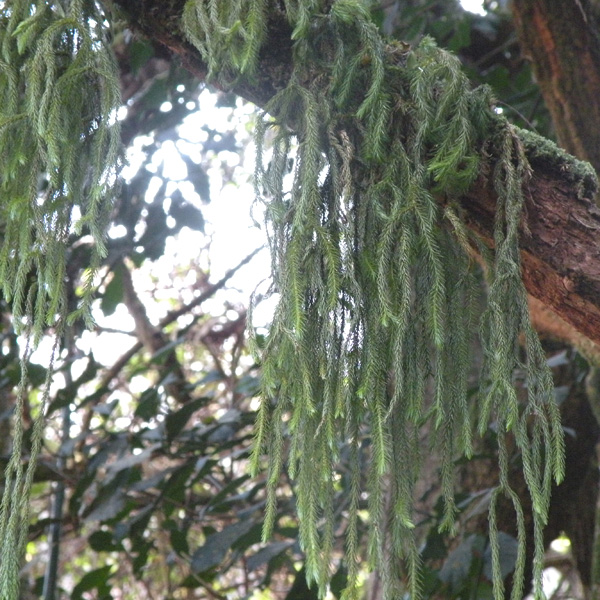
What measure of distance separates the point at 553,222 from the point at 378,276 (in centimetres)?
29

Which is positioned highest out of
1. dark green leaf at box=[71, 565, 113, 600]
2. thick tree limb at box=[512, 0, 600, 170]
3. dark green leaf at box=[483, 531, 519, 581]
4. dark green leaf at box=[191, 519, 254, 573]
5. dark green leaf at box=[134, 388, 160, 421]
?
thick tree limb at box=[512, 0, 600, 170]

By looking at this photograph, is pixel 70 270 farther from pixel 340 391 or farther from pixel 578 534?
pixel 578 534

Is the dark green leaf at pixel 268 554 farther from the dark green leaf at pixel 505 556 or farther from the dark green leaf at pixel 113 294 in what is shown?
the dark green leaf at pixel 113 294

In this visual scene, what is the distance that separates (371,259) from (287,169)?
0.27 m

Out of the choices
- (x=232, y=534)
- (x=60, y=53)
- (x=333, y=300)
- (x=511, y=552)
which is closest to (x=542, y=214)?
(x=333, y=300)

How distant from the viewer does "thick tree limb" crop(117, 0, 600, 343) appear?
1014mm

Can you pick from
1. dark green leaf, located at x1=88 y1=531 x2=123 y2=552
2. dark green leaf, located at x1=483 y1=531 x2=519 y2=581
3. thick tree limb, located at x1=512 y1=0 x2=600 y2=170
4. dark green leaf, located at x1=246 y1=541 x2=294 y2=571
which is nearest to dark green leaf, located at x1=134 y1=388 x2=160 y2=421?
dark green leaf, located at x1=88 y1=531 x2=123 y2=552

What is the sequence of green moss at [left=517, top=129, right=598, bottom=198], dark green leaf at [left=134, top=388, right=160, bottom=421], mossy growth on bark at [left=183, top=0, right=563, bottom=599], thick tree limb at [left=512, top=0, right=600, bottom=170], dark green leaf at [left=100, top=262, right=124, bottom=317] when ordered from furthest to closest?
dark green leaf at [left=100, top=262, right=124, bottom=317] → dark green leaf at [left=134, top=388, right=160, bottom=421] → thick tree limb at [left=512, top=0, right=600, bottom=170] → green moss at [left=517, top=129, right=598, bottom=198] → mossy growth on bark at [left=183, top=0, right=563, bottom=599]

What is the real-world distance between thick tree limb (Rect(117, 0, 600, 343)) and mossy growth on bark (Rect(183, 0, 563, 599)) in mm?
45

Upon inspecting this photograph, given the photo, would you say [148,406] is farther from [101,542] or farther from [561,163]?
[561,163]

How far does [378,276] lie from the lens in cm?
93

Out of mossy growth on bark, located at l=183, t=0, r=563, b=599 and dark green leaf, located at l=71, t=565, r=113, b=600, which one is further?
dark green leaf, located at l=71, t=565, r=113, b=600

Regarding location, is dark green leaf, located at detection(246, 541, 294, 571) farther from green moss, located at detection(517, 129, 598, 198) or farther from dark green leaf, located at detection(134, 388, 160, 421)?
green moss, located at detection(517, 129, 598, 198)

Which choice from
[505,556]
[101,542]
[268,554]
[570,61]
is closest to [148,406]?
[101,542]
